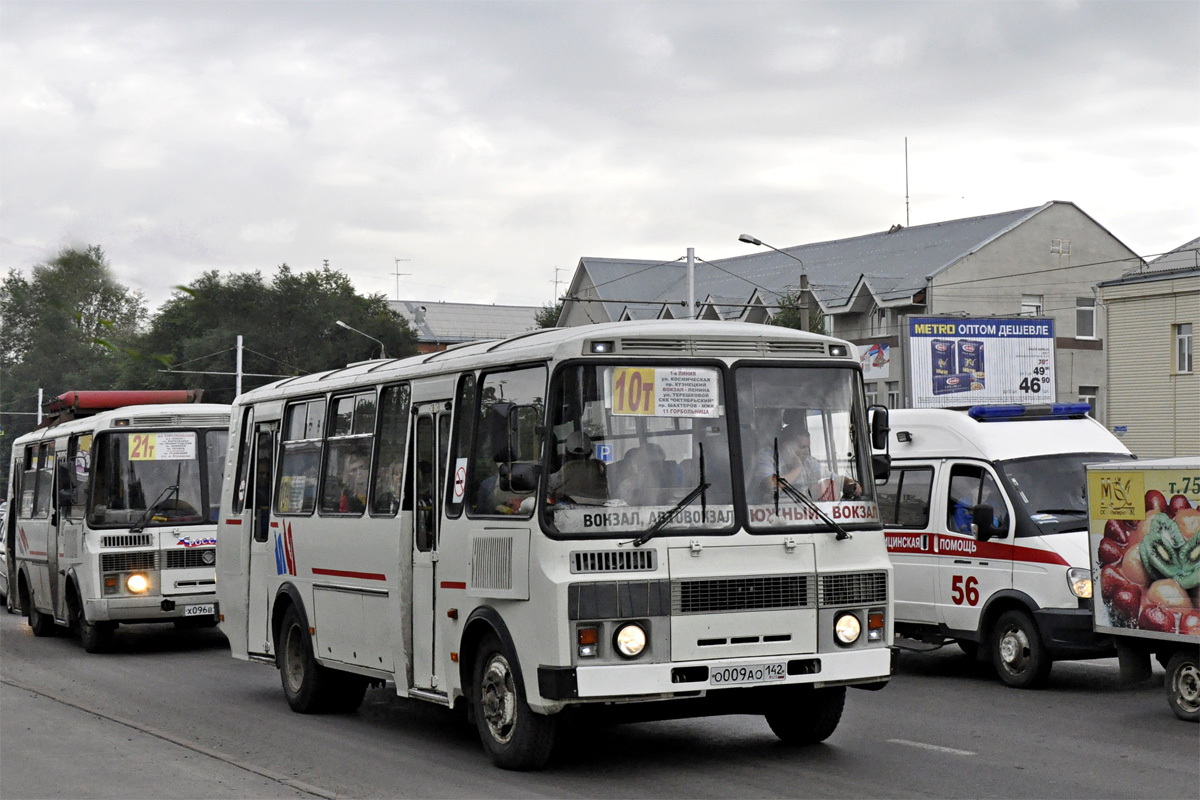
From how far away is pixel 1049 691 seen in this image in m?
13.6

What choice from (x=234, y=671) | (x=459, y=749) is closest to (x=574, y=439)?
(x=459, y=749)

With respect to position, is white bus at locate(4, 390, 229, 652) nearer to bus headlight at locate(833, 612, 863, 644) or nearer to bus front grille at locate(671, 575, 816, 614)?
bus front grille at locate(671, 575, 816, 614)

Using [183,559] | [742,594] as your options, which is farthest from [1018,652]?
[183,559]

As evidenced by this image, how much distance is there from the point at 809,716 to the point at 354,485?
13.1 feet

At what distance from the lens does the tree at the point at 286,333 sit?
63.7 metres

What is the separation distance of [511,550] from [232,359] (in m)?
58.5

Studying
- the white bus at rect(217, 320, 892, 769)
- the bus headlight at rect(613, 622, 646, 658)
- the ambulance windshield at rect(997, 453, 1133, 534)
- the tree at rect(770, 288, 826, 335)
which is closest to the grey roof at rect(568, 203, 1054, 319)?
the tree at rect(770, 288, 826, 335)

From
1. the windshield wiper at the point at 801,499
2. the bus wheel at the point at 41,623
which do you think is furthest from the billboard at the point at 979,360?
the windshield wiper at the point at 801,499

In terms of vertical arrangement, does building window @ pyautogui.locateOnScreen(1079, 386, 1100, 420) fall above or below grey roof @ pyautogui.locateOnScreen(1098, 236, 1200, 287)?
below

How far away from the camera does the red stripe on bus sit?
11320mm

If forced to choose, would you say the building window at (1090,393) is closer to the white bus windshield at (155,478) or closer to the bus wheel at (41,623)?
the bus wheel at (41,623)

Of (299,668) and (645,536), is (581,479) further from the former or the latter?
(299,668)

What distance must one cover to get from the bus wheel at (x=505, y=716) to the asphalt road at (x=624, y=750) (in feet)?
0.47

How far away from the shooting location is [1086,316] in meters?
59.4
